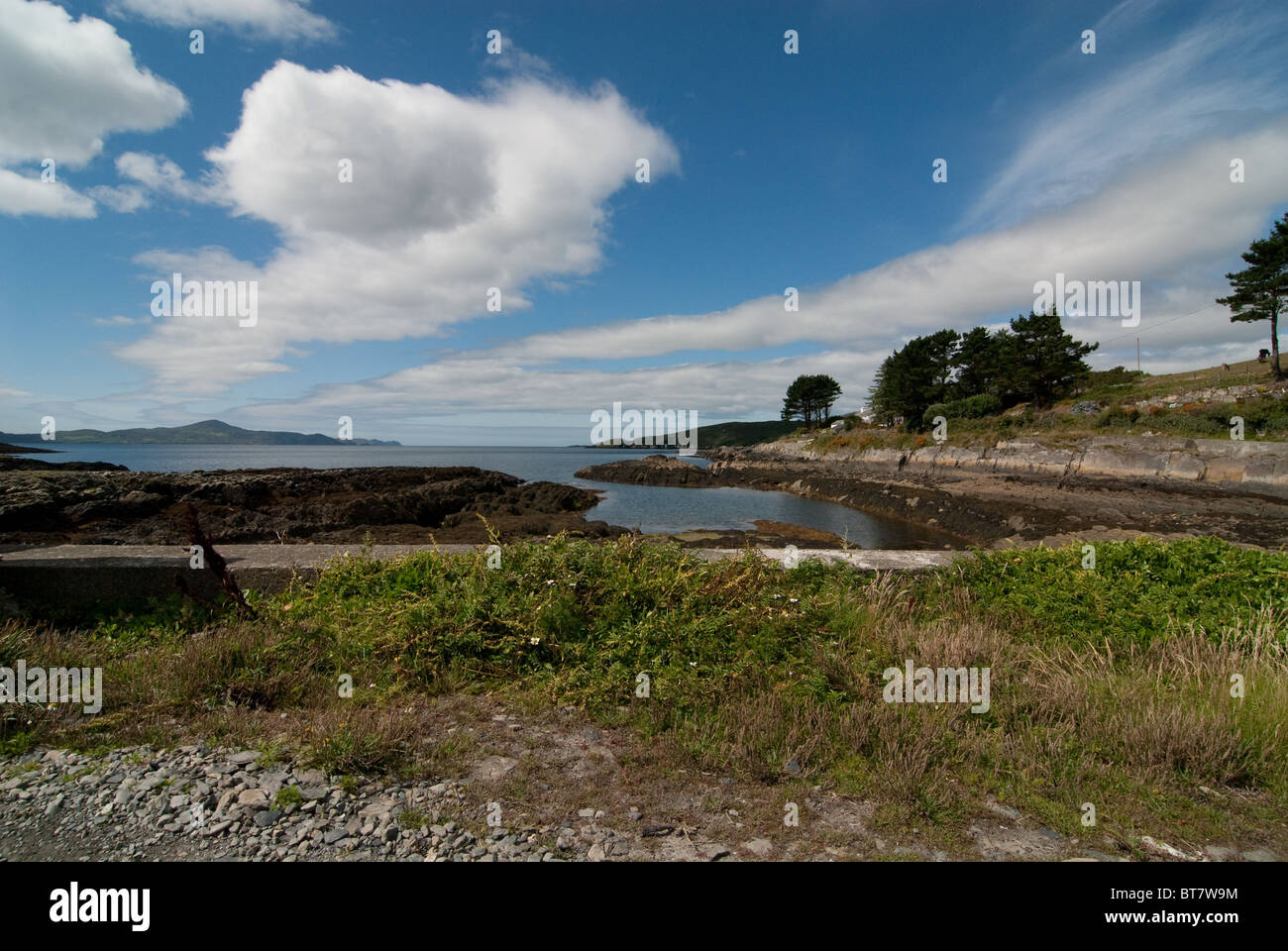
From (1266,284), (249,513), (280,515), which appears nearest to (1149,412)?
(1266,284)

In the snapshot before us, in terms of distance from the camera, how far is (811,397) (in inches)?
3295

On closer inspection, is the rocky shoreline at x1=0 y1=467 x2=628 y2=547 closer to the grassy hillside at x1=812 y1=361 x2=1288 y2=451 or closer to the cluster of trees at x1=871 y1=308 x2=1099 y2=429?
the grassy hillside at x1=812 y1=361 x2=1288 y2=451

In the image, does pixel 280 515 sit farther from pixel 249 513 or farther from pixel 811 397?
pixel 811 397

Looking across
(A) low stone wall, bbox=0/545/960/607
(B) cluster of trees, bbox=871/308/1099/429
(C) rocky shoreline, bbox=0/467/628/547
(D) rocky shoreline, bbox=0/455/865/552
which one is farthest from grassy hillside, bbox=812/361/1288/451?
(A) low stone wall, bbox=0/545/960/607

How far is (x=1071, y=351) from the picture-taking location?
40.5 m

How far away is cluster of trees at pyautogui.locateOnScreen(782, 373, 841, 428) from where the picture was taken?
82.5m

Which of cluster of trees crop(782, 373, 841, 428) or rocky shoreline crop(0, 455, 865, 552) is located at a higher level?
cluster of trees crop(782, 373, 841, 428)

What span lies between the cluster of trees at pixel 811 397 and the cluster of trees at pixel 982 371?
651 inches

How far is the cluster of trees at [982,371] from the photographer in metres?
40.8

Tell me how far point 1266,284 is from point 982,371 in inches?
732

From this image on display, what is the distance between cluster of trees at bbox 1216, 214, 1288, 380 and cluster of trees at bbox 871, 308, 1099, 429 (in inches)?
324

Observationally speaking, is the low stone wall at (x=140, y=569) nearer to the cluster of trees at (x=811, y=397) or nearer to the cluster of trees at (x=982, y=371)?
the cluster of trees at (x=982, y=371)
